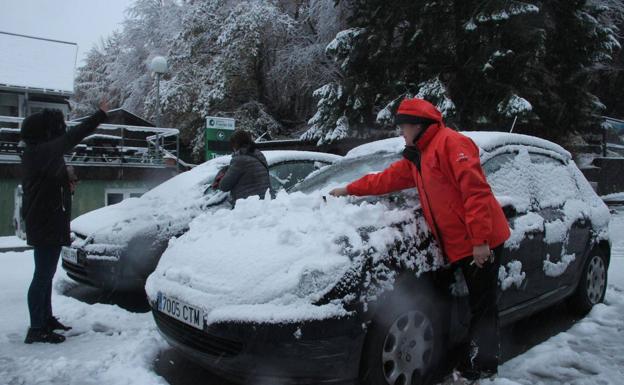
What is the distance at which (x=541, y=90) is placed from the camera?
11.2 metres

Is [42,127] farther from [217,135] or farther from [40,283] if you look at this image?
[217,135]

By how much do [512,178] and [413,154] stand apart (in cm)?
113

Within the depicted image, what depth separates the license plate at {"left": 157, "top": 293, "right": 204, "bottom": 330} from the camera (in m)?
2.78

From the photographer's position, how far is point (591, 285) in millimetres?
4691

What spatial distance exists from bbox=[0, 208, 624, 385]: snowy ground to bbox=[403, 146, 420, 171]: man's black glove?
1.40m

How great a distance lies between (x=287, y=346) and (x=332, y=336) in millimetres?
225

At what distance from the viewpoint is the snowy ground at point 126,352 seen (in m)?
3.24

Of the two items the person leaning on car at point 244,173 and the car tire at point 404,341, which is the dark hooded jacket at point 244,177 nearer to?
the person leaning on car at point 244,173

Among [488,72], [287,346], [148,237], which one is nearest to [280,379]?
[287,346]

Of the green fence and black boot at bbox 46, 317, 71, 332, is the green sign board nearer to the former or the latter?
the green fence

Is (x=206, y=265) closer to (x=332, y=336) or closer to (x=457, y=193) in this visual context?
(x=332, y=336)

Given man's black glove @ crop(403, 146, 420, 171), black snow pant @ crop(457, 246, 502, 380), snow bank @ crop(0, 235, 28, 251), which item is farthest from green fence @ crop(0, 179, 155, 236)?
black snow pant @ crop(457, 246, 502, 380)

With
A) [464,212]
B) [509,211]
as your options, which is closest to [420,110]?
[464,212]

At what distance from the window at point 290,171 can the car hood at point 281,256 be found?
2.70 metres
